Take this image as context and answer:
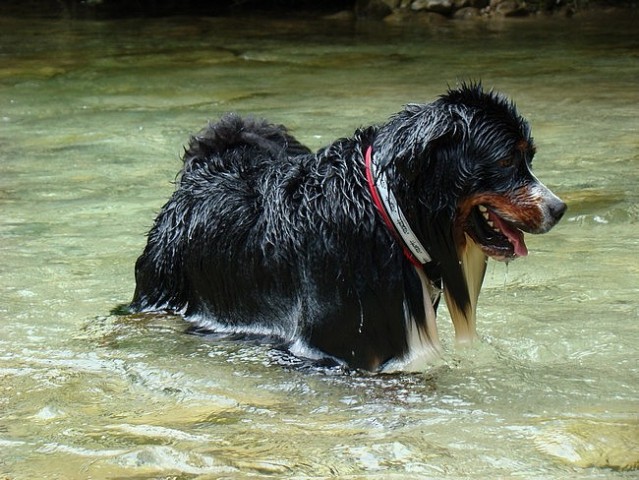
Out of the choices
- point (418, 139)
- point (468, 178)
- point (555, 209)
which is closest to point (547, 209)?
point (555, 209)

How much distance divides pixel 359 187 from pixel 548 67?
8502 mm

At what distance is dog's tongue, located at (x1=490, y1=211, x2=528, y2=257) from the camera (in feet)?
12.8

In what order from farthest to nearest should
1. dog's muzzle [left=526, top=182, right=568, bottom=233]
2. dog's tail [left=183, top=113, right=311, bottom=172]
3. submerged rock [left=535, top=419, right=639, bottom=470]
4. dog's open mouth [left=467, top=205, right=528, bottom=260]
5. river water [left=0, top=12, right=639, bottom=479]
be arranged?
dog's tail [left=183, top=113, right=311, bottom=172] < dog's open mouth [left=467, top=205, right=528, bottom=260] < dog's muzzle [left=526, top=182, right=568, bottom=233] < river water [left=0, top=12, right=639, bottom=479] < submerged rock [left=535, top=419, right=639, bottom=470]

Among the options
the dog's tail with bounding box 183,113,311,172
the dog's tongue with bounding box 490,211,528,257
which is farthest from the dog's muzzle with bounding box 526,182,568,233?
the dog's tail with bounding box 183,113,311,172

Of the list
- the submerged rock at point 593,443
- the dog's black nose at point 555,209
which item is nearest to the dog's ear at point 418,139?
the dog's black nose at point 555,209

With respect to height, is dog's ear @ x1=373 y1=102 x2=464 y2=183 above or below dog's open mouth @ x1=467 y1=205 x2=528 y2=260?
above

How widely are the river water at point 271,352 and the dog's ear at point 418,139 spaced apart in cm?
87

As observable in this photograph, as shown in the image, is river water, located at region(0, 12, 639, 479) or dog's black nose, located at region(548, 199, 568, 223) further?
dog's black nose, located at region(548, 199, 568, 223)

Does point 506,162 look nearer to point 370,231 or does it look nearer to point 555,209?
point 555,209

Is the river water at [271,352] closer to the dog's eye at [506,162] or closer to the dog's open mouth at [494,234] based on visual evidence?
the dog's open mouth at [494,234]

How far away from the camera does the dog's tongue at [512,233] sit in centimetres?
390

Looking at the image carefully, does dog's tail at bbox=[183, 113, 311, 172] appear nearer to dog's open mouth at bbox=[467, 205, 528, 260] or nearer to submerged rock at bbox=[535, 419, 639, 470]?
dog's open mouth at bbox=[467, 205, 528, 260]

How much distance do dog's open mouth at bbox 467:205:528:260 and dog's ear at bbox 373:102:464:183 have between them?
10.8 inches

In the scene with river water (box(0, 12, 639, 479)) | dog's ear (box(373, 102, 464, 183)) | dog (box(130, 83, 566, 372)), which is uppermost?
dog's ear (box(373, 102, 464, 183))
